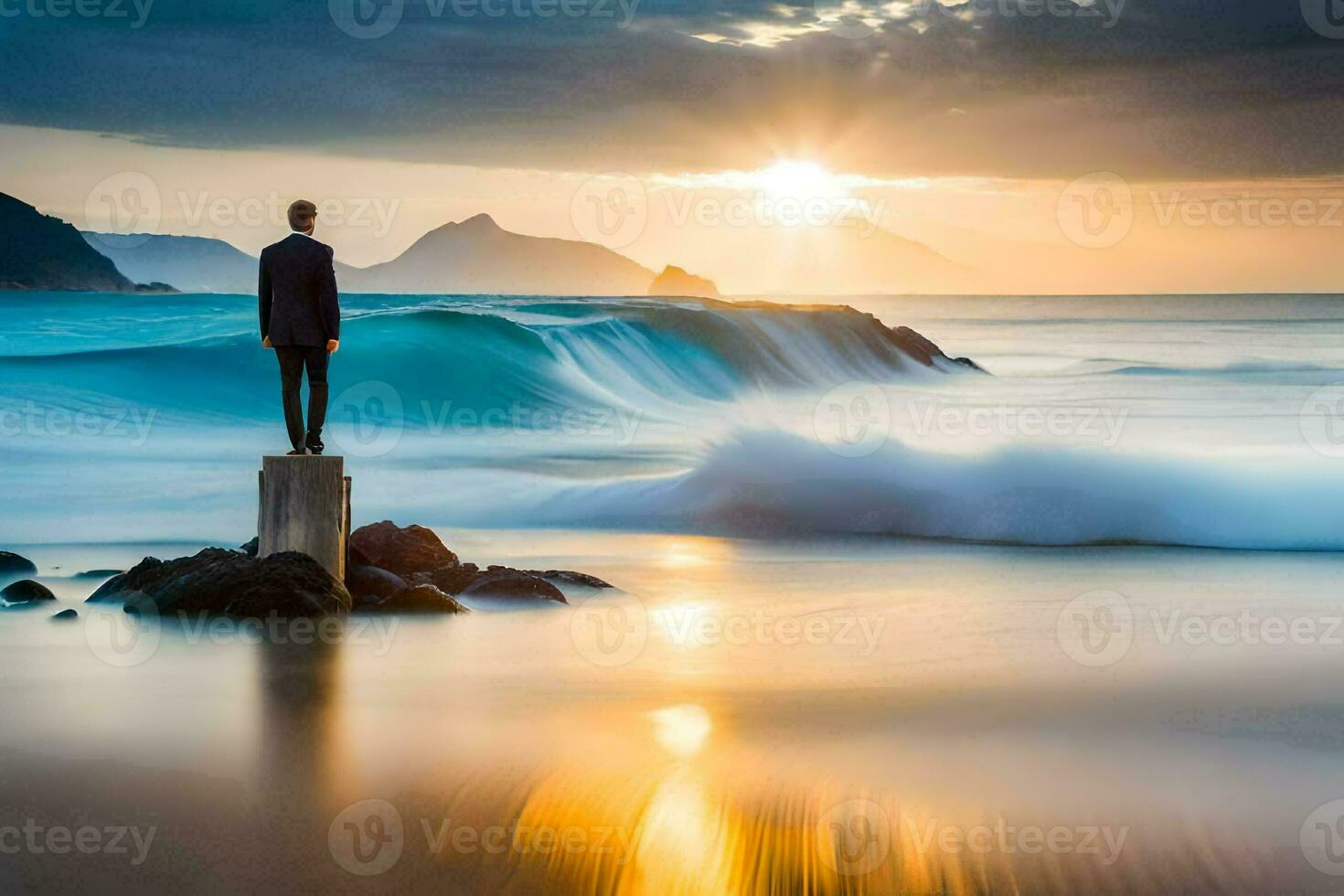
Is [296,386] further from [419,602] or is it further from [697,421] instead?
[697,421]

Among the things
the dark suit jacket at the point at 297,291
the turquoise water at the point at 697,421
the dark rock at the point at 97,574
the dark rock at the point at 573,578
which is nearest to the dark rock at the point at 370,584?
the dark rock at the point at 573,578

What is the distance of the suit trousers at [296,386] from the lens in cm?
729

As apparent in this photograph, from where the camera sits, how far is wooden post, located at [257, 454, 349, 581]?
729cm

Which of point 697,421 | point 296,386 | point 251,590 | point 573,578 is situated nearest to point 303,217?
point 296,386

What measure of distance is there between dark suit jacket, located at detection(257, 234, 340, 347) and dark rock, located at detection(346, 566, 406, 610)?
1.09m

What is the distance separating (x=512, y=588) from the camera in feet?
25.5

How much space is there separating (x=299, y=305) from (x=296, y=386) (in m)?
0.38

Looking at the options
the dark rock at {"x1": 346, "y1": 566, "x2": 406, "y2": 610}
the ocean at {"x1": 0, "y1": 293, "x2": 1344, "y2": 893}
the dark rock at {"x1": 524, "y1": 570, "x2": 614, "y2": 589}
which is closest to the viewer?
the ocean at {"x1": 0, "y1": 293, "x2": 1344, "y2": 893}

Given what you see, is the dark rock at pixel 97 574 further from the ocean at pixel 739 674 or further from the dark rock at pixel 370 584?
the dark rock at pixel 370 584

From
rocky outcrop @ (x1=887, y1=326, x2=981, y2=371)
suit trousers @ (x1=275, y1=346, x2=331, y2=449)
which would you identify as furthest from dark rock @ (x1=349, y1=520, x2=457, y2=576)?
rocky outcrop @ (x1=887, y1=326, x2=981, y2=371)

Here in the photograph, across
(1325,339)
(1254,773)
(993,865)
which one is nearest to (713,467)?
(1254,773)

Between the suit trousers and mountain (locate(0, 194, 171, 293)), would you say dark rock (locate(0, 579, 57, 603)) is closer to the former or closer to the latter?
the suit trousers

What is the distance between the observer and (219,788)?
175 inches

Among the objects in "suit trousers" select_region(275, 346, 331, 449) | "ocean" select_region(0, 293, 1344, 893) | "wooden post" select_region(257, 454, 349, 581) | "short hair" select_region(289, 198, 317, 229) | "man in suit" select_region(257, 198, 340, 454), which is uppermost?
"short hair" select_region(289, 198, 317, 229)
